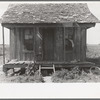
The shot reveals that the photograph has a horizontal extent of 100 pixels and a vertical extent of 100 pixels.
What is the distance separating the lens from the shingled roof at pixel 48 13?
1677 centimetres

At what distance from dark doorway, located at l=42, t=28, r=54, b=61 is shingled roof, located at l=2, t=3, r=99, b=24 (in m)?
1.38

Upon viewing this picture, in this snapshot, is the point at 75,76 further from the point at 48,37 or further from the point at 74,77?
the point at 48,37

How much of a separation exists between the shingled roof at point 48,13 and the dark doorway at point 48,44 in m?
1.38

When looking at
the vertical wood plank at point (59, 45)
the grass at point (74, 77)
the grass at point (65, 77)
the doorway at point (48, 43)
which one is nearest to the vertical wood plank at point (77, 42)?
the vertical wood plank at point (59, 45)

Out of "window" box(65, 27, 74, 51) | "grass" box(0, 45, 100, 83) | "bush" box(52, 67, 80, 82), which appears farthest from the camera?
"window" box(65, 27, 74, 51)

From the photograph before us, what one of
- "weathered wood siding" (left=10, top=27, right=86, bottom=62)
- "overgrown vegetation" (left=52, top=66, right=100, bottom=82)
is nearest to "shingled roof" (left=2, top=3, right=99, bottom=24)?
"weathered wood siding" (left=10, top=27, right=86, bottom=62)

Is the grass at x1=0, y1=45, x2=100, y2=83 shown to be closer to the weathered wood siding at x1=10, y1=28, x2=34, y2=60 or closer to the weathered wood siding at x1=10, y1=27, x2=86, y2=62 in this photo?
the weathered wood siding at x1=10, y1=27, x2=86, y2=62

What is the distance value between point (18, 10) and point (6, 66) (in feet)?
14.9

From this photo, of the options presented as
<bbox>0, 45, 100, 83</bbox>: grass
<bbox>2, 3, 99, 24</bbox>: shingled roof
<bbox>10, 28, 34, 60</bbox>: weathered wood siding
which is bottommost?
→ <bbox>0, 45, 100, 83</bbox>: grass

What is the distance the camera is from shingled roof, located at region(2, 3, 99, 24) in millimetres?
16766

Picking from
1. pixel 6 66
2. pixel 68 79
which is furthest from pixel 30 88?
pixel 6 66

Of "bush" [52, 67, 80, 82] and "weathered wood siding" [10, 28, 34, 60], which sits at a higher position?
"weathered wood siding" [10, 28, 34, 60]

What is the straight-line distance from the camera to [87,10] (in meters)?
18.2

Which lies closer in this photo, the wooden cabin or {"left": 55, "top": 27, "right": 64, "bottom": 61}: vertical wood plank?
the wooden cabin
